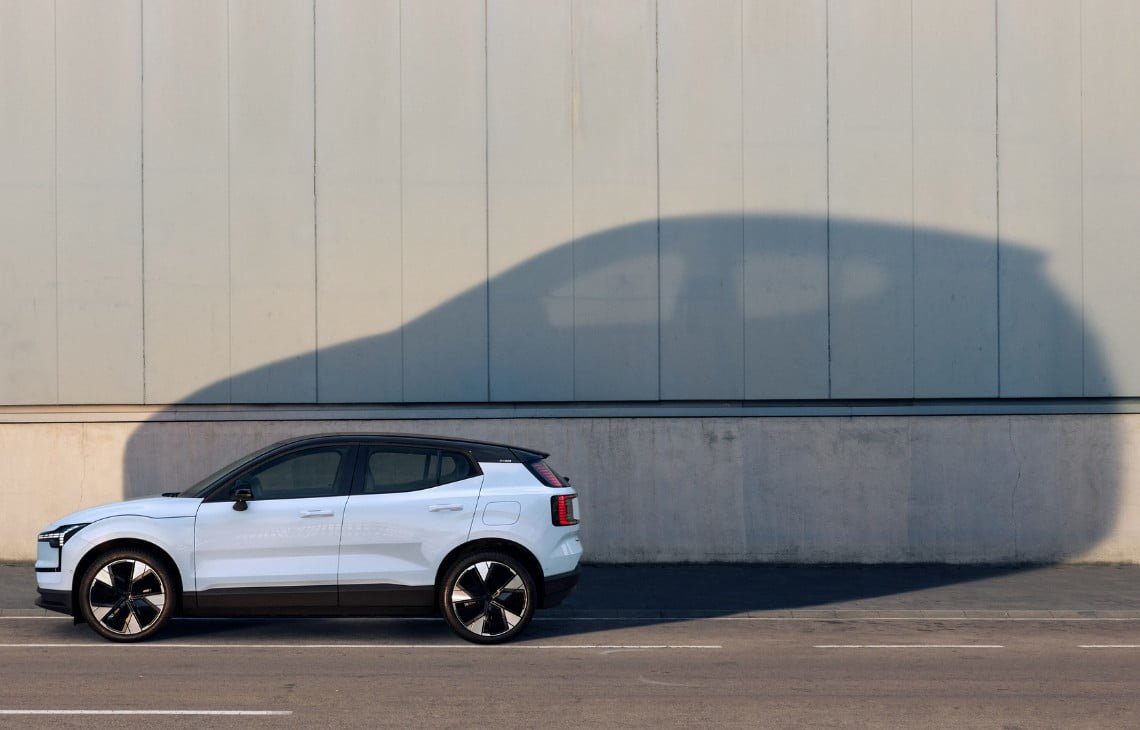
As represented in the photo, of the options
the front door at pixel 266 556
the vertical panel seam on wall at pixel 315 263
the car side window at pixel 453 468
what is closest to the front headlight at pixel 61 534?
the front door at pixel 266 556

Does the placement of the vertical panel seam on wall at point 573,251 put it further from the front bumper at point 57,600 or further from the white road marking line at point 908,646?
the front bumper at point 57,600

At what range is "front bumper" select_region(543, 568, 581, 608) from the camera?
417 inches

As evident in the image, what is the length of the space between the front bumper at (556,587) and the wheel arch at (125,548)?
2.98 metres

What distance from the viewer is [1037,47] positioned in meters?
16.3

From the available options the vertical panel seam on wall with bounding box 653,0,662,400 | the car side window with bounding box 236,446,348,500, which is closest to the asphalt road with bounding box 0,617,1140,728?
the car side window with bounding box 236,446,348,500

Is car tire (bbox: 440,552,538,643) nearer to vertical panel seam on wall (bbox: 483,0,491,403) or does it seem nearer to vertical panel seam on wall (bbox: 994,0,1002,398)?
vertical panel seam on wall (bbox: 483,0,491,403)

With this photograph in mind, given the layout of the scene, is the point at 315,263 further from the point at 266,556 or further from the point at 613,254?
the point at 266,556

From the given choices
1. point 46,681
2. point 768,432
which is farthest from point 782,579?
point 46,681

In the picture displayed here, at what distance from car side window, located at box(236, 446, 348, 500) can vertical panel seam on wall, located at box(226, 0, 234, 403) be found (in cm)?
589

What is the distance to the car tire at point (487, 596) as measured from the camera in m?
10.5

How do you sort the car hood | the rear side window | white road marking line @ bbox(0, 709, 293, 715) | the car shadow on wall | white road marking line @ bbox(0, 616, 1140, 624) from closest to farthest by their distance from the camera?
1. white road marking line @ bbox(0, 709, 293, 715)
2. the car hood
3. the rear side window
4. white road marking line @ bbox(0, 616, 1140, 624)
5. the car shadow on wall

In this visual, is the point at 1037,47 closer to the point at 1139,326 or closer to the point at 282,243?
the point at 1139,326

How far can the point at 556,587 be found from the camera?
419 inches

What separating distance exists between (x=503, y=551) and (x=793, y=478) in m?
6.54
